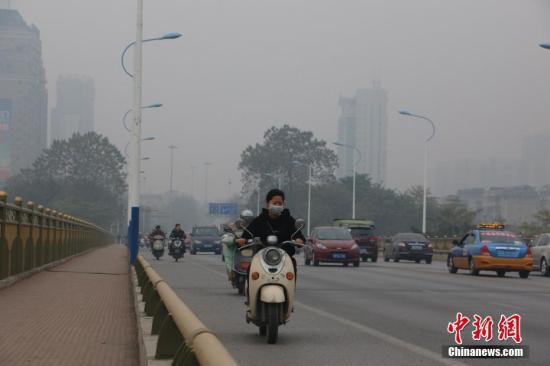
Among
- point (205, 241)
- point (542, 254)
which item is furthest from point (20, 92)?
A: point (542, 254)

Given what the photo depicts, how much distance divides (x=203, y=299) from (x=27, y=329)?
676cm

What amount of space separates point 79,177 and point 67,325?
435 feet

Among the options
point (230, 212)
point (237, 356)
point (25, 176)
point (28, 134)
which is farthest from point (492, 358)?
point (28, 134)

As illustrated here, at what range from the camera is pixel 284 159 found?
13975cm

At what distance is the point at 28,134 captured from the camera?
177m

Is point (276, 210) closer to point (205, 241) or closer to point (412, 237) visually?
point (412, 237)

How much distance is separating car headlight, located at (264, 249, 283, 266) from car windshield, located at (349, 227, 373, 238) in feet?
123

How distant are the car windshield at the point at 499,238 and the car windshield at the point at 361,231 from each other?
1681 centimetres

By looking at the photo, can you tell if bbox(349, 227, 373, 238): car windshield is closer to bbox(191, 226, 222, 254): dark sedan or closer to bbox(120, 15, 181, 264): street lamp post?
bbox(191, 226, 222, 254): dark sedan

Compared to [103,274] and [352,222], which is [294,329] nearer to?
[103,274]

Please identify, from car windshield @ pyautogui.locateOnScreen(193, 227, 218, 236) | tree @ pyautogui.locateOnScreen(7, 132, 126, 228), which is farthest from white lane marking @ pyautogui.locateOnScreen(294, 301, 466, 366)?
tree @ pyautogui.locateOnScreen(7, 132, 126, 228)

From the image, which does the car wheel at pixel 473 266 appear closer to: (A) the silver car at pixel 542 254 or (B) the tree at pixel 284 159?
(A) the silver car at pixel 542 254

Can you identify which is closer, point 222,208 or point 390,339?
point 390,339

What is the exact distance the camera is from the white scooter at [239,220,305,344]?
11688 millimetres
